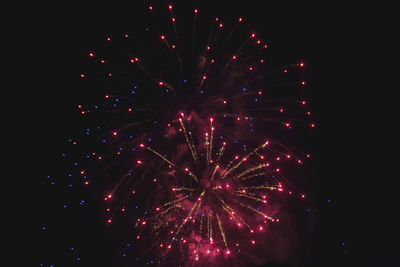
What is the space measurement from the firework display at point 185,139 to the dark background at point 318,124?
0.27 meters

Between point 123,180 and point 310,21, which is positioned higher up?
point 310,21

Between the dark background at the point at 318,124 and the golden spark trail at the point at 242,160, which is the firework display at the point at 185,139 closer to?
the golden spark trail at the point at 242,160

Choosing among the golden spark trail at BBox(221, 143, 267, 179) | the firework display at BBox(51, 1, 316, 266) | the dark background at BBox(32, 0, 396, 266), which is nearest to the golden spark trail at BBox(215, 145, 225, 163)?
the firework display at BBox(51, 1, 316, 266)

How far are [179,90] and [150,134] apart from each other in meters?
0.83

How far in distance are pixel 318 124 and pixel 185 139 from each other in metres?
2.17

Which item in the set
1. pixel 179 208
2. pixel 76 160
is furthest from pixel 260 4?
pixel 76 160

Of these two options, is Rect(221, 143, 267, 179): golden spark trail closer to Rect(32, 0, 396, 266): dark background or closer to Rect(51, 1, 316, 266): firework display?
Rect(51, 1, 316, 266): firework display

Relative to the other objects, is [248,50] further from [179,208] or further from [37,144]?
[37,144]

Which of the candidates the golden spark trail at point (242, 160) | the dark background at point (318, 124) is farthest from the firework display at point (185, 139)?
the dark background at point (318, 124)

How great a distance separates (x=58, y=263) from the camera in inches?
170

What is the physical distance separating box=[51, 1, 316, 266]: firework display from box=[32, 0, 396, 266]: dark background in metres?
0.27

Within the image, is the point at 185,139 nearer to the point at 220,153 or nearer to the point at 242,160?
the point at 220,153

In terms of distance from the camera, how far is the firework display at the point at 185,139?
13.6ft

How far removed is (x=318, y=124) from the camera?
4297 millimetres
